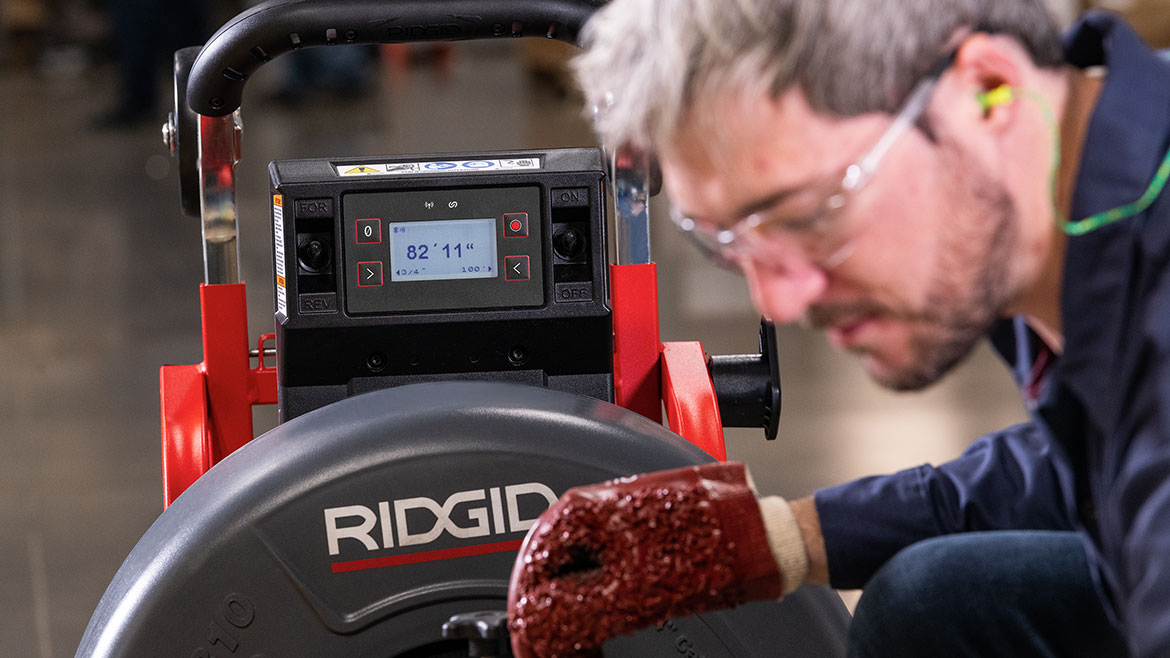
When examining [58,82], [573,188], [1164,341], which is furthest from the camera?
[58,82]

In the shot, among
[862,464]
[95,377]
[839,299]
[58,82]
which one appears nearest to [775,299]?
[839,299]

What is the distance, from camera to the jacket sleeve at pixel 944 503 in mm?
1102

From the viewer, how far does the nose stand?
2.83ft

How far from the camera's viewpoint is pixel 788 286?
0.87 metres

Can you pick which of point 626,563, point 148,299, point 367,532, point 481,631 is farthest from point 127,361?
point 626,563

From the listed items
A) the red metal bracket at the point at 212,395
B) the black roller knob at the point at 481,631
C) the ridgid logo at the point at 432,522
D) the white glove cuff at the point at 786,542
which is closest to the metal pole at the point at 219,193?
the red metal bracket at the point at 212,395

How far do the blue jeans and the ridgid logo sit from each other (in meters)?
0.32

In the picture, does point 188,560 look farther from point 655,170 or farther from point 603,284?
point 655,170

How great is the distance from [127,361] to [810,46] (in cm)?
286

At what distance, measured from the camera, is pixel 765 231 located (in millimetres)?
850

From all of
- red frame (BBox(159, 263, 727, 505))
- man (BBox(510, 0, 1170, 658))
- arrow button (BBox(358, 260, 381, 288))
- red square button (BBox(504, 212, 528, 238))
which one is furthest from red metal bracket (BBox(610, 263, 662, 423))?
man (BBox(510, 0, 1170, 658))

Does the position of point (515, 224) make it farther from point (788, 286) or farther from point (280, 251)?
point (788, 286)

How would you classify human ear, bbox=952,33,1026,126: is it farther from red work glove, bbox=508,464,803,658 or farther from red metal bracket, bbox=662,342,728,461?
red metal bracket, bbox=662,342,728,461

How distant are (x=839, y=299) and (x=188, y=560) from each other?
2.00ft
